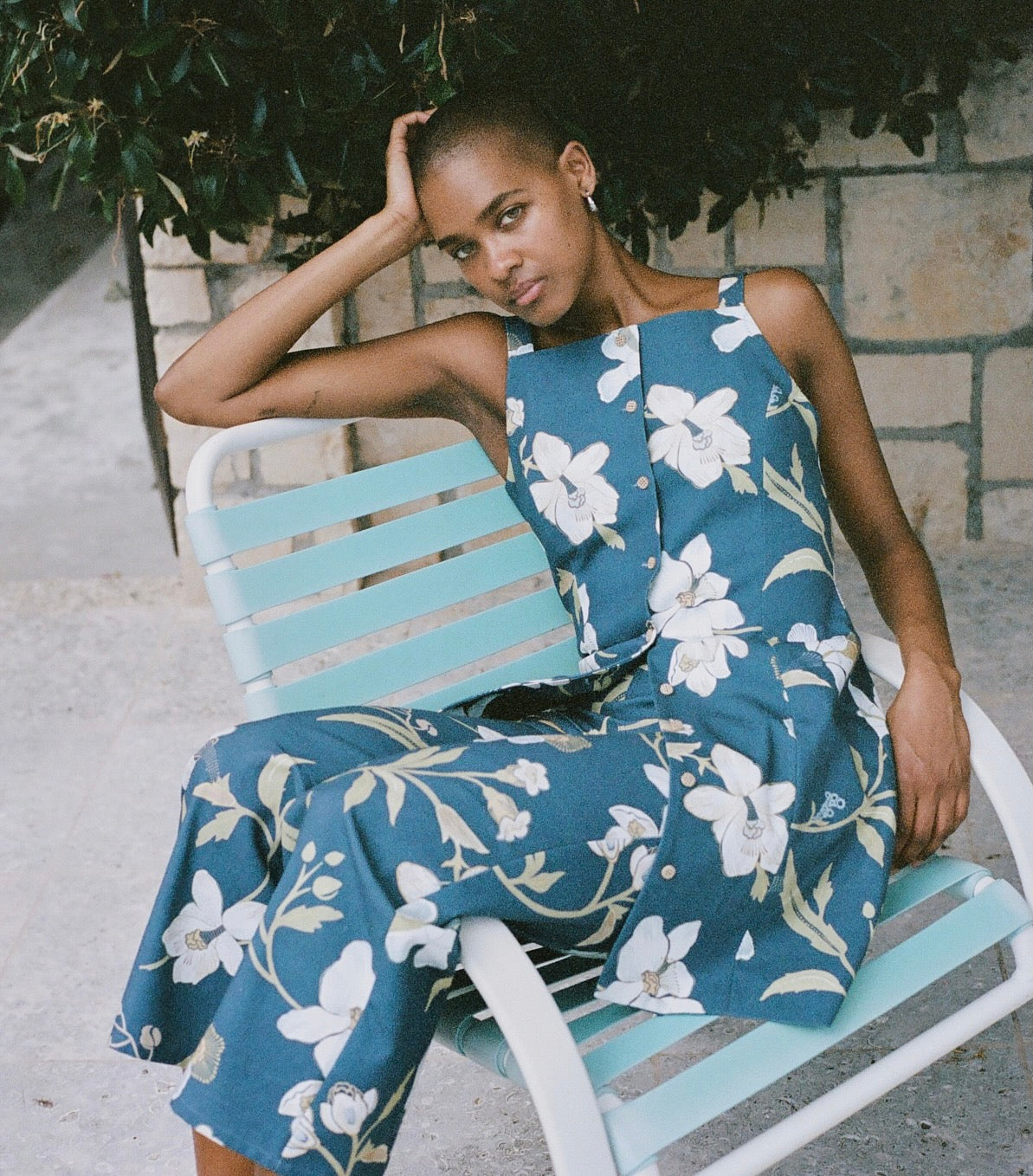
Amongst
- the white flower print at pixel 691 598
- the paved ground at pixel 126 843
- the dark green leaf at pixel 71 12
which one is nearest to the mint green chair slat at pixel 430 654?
the white flower print at pixel 691 598

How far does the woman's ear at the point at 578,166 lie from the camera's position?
6.19ft

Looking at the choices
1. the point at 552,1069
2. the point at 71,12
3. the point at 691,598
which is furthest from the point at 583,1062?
the point at 71,12

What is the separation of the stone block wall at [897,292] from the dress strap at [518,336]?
4.94ft

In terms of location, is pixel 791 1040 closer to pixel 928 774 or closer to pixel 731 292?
pixel 928 774

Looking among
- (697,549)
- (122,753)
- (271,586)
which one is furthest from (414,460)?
(122,753)

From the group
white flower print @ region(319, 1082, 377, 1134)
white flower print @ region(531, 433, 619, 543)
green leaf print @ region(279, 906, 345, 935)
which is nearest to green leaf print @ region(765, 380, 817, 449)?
white flower print @ region(531, 433, 619, 543)

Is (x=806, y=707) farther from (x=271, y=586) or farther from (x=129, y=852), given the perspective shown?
(x=129, y=852)

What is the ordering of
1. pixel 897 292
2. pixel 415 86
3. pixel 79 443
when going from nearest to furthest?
pixel 415 86 < pixel 897 292 < pixel 79 443

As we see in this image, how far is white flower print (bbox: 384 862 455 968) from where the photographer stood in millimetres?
1323

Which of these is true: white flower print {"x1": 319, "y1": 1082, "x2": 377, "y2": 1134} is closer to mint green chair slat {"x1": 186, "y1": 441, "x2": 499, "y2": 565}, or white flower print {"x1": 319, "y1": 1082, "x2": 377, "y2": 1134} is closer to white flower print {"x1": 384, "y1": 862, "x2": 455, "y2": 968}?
white flower print {"x1": 384, "y1": 862, "x2": 455, "y2": 968}

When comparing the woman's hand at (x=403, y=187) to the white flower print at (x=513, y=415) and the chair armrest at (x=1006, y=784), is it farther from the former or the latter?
the chair armrest at (x=1006, y=784)

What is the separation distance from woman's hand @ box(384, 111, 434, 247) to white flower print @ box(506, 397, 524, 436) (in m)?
0.27

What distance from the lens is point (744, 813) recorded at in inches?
60.4

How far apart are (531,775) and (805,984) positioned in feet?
1.23
